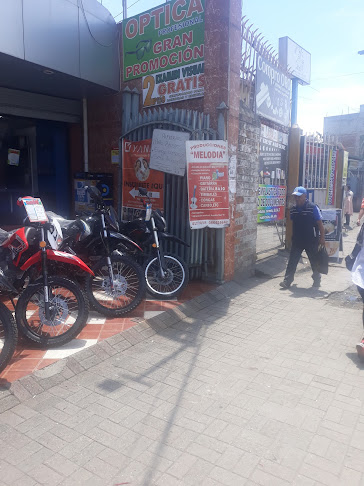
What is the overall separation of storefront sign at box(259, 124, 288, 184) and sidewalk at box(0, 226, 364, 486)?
3.85m

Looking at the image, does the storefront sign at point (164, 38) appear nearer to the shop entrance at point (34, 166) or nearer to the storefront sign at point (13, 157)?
the shop entrance at point (34, 166)

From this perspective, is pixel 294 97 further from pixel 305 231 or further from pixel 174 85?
pixel 305 231

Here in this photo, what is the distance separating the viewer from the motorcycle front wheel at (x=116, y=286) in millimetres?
4598

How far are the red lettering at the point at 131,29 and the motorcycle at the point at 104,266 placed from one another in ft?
11.7

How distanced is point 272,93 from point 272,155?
1.21 metres

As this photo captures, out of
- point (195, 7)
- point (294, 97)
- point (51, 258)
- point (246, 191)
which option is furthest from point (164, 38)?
point (51, 258)

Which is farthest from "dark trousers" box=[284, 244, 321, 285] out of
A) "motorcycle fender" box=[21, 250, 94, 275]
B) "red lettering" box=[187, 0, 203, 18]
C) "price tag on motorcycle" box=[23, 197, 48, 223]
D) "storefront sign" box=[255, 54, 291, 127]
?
"price tag on motorcycle" box=[23, 197, 48, 223]

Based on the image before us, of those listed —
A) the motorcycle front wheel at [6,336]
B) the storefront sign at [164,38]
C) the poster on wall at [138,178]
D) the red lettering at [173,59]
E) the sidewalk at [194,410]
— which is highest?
the storefront sign at [164,38]

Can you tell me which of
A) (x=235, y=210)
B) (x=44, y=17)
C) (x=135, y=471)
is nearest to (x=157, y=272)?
(x=235, y=210)

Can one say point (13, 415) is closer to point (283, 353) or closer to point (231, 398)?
point (231, 398)

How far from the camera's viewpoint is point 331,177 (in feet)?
34.7

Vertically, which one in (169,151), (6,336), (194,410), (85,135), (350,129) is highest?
(350,129)

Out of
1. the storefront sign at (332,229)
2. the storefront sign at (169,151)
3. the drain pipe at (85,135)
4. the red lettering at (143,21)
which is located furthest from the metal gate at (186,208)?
the storefront sign at (332,229)

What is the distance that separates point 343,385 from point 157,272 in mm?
2739
